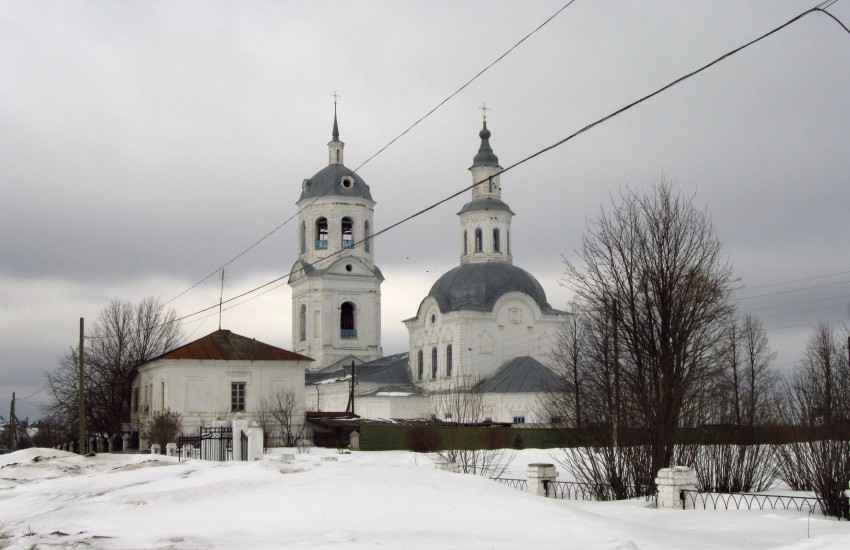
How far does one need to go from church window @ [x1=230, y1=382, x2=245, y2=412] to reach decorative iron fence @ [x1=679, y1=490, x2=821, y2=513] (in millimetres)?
28648

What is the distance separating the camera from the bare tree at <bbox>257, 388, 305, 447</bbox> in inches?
1804

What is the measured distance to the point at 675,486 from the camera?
19906 millimetres

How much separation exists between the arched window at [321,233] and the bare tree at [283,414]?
86.3 feet

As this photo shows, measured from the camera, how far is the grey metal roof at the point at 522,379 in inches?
2256

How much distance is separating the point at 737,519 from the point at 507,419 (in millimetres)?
40058

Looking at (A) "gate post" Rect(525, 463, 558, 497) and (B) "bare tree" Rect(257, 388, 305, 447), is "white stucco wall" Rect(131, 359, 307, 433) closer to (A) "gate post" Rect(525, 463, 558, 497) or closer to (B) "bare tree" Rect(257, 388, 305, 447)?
(B) "bare tree" Rect(257, 388, 305, 447)

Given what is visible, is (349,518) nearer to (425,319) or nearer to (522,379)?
(522,379)

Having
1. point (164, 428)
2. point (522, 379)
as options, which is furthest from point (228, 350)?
point (522, 379)

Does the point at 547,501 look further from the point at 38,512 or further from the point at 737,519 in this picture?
the point at 38,512

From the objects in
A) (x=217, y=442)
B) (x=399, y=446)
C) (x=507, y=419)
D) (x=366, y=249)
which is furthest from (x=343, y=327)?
(x=217, y=442)

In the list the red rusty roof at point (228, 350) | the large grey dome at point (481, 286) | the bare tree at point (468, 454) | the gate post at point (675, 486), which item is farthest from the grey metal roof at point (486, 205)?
the gate post at point (675, 486)

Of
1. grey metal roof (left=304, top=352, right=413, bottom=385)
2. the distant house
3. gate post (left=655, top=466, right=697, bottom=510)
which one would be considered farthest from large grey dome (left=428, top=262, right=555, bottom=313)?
gate post (left=655, top=466, right=697, bottom=510)

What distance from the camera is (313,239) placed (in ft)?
238

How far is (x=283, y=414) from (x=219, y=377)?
3512 millimetres
